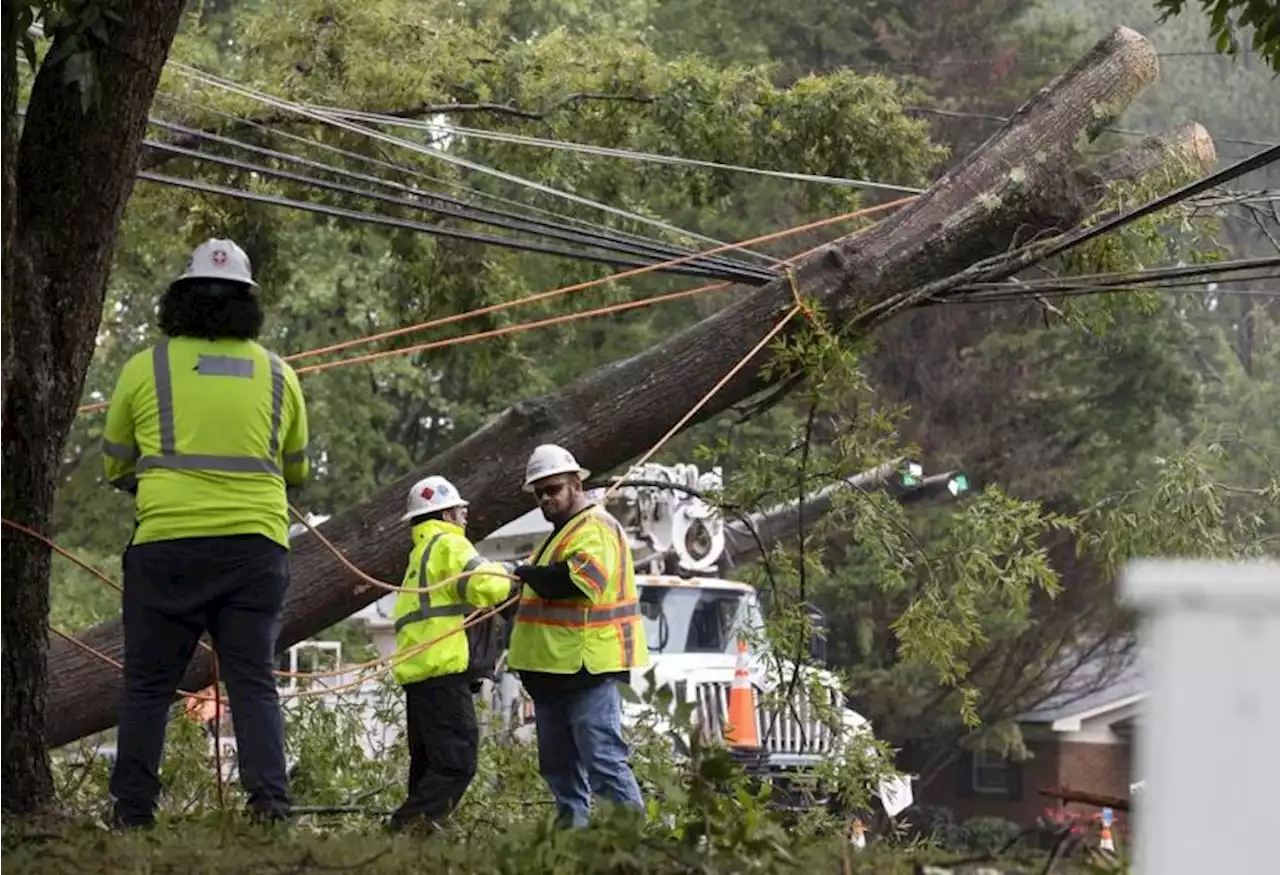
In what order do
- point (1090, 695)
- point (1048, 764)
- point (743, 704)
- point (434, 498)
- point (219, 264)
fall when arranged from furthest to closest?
1. point (1048, 764)
2. point (1090, 695)
3. point (743, 704)
4. point (434, 498)
5. point (219, 264)

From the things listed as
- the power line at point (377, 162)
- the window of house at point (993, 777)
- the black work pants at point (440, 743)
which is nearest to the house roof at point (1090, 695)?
the window of house at point (993, 777)

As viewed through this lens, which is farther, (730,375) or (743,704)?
(743,704)

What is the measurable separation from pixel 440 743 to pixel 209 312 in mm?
2821

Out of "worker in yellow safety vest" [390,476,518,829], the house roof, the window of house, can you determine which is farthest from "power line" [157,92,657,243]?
the window of house

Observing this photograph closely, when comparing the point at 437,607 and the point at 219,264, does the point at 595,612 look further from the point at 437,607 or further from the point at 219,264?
the point at 219,264

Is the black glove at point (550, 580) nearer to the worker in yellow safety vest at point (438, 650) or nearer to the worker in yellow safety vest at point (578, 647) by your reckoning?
the worker in yellow safety vest at point (578, 647)

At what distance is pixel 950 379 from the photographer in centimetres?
2959

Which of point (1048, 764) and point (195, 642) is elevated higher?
point (1048, 764)

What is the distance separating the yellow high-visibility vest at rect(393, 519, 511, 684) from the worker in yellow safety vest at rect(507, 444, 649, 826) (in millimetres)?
698

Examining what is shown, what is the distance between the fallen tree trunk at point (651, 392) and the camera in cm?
953

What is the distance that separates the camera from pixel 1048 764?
3781cm

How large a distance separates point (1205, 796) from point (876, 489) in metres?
7.92

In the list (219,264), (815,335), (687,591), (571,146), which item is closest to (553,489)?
(815,335)

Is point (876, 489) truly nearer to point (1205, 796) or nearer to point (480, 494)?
point (480, 494)
